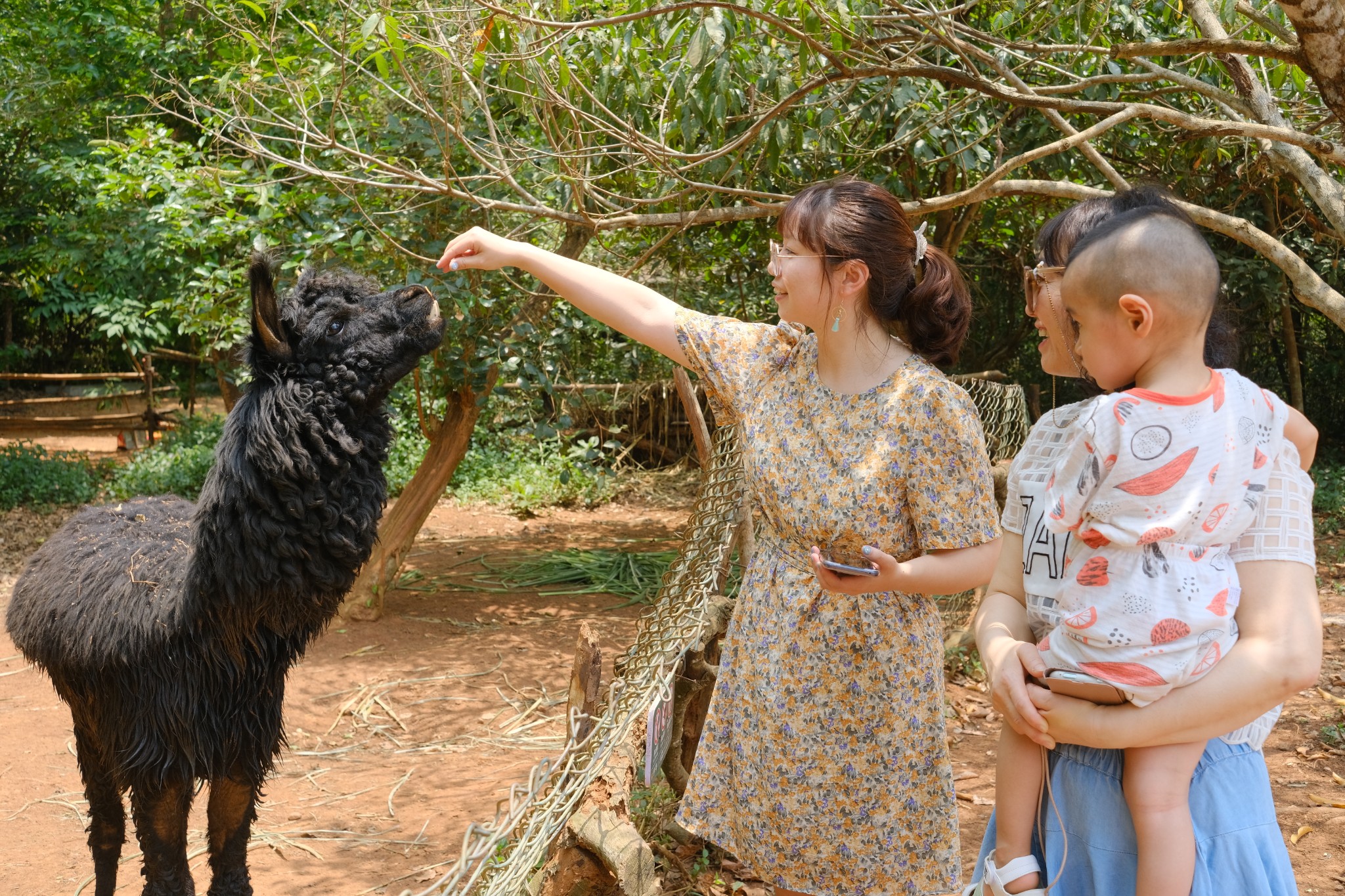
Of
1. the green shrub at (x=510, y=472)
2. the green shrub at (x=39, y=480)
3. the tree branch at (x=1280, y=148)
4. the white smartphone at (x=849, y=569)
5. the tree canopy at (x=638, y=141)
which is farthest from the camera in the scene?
the green shrub at (x=510, y=472)

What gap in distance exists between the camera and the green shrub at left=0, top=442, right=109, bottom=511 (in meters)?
10.2

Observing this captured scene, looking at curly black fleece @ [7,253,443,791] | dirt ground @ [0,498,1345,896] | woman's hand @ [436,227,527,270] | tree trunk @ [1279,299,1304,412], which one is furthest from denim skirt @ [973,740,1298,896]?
tree trunk @ [1279,299,1304,412]

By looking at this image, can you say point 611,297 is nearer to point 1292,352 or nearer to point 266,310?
point 266,310

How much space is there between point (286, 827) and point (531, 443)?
8.38 meters

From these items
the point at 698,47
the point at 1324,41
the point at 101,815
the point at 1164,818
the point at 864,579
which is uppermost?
the point at 698,47

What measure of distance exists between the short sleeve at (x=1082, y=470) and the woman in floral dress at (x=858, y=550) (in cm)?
47

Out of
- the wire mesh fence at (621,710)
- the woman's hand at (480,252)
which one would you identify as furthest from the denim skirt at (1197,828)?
the woman's hand at (480,252)

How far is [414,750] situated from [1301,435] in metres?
4.39

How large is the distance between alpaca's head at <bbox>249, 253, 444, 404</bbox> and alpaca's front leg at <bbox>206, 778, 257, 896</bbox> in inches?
44.5

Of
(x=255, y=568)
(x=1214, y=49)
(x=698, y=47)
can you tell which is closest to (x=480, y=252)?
(x=255, y=568)

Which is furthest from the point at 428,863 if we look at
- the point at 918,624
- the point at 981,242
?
the point at 981,242

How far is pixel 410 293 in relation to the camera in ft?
8.37

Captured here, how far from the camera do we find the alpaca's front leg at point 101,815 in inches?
118

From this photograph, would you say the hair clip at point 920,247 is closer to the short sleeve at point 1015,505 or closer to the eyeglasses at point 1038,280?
the eyeglasses at point 1038,280
